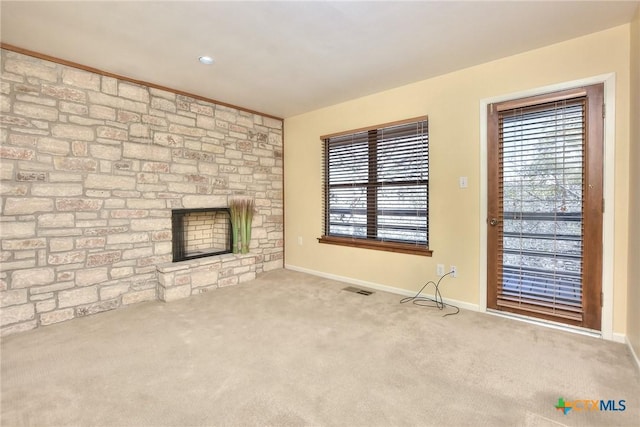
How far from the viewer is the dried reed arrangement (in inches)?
163

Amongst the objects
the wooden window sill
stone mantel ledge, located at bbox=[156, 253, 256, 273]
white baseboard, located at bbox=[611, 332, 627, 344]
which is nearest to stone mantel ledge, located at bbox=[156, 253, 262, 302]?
stone mantel ledge, located at bbox=[156, 253, 256, 273]

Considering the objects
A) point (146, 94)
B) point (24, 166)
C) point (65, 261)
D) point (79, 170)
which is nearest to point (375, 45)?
point (146, 94)

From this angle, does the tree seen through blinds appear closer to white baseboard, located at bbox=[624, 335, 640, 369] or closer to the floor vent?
the floor vent

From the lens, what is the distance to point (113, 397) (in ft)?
5.54

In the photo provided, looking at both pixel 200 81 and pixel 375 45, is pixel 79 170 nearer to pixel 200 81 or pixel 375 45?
pixel 200 81

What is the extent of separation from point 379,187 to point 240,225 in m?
1.94

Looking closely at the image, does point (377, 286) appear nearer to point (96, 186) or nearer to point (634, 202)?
point (634, 202)

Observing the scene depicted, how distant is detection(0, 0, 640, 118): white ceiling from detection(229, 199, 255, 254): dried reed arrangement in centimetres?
161

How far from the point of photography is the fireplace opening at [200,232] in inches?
145

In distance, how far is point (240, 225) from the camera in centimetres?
Result: 419

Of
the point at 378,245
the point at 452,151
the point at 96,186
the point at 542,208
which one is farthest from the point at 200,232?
the point at 542,208

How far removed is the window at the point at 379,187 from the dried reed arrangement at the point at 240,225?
1043 mm

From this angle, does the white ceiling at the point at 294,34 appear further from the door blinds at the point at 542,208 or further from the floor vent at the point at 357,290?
the floor vent at the point at 357,290

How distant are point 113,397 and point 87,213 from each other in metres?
1.98
